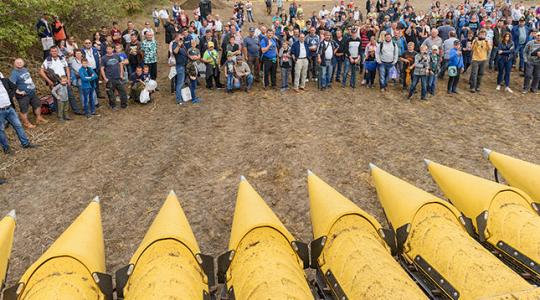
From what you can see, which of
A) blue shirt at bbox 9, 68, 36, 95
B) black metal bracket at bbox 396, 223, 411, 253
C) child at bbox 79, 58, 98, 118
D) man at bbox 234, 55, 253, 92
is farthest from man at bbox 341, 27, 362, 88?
black metal bracket at bbox 396, 223, 411, 253

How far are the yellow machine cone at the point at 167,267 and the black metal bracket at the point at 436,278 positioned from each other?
8.48 ft

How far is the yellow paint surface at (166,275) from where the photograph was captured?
152 inches

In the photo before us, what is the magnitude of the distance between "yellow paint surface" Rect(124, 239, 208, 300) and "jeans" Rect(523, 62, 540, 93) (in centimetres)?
1461

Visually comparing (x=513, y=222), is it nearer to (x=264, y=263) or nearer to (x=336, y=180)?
(x=264, y=263)

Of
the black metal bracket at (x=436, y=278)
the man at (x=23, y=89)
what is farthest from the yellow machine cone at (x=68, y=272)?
the man at (x=23, y=89)

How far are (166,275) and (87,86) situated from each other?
10233 mm

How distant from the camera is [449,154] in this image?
10102 millimetres

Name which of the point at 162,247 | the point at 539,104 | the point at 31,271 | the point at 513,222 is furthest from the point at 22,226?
the point at 539,104

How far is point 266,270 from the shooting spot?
164 inches

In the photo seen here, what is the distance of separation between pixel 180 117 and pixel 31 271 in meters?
9.11

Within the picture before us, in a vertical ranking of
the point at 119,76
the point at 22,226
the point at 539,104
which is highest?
the point at 119,76

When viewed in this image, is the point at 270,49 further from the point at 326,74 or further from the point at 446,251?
the point at 446,251

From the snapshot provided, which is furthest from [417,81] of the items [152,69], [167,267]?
[167,267]

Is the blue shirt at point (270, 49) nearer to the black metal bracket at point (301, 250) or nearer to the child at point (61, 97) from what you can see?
the child at point (61, 97)
